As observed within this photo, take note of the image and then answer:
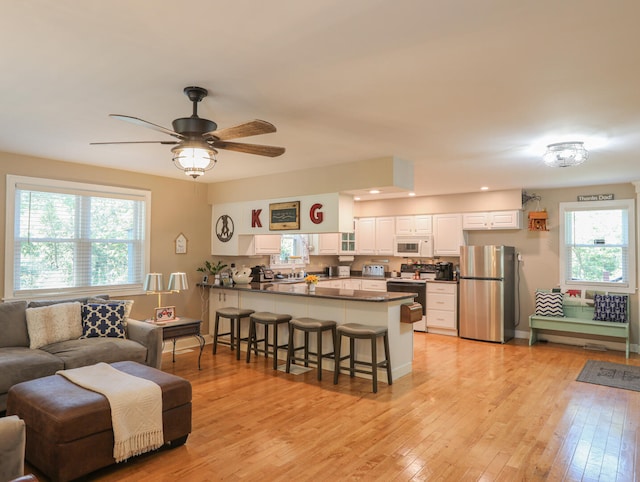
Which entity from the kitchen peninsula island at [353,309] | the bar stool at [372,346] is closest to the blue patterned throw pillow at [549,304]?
the kitchen peninsula island at [353,309]

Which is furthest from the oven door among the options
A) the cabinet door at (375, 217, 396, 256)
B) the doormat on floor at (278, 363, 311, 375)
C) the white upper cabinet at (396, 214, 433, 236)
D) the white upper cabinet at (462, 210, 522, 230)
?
the doormat on floor at (278, 363, 311, 375)

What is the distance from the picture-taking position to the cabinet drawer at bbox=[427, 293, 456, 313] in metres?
7.12

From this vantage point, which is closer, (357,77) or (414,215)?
(357,77)

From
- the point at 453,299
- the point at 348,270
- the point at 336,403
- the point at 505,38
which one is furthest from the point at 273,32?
the point at 348,270

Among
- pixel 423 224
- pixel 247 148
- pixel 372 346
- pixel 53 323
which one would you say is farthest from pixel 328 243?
pixel 247 148

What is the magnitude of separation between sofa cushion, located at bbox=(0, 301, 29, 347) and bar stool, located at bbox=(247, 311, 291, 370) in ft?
7.66

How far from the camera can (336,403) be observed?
3.92 meters

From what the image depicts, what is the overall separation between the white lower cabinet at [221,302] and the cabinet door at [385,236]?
3.29 m

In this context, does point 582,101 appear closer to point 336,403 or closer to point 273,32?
point 273,32

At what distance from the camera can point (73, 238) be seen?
5059mm

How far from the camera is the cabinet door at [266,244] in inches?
256

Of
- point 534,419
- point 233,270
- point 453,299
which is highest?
point 233,270

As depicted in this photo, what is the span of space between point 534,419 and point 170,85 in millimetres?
3840

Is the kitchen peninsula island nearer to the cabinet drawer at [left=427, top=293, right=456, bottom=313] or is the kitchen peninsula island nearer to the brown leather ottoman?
the brown leather ottoman
